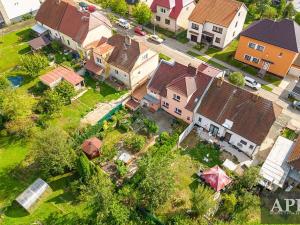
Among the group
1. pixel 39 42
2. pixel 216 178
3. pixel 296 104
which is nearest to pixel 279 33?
pixel 296 104

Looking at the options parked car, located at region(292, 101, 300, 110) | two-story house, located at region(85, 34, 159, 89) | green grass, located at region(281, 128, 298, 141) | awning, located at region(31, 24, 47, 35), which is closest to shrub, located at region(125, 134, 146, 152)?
two-story house, located at region(85, 34, 159, 89)

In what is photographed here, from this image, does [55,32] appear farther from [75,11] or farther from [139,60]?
[139,60]

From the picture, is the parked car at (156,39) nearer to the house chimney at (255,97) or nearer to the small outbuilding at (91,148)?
the house chimney at (255,97)

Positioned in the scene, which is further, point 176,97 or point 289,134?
point 289,134

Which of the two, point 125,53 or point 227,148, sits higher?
point 125,53

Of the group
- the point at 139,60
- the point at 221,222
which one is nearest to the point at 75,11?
the point at 139,60

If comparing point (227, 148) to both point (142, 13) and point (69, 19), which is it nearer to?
point (142, 13)

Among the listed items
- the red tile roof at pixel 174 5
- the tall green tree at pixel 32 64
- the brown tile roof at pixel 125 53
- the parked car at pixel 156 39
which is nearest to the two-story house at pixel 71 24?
the brown tile roof at pixel 125 53
